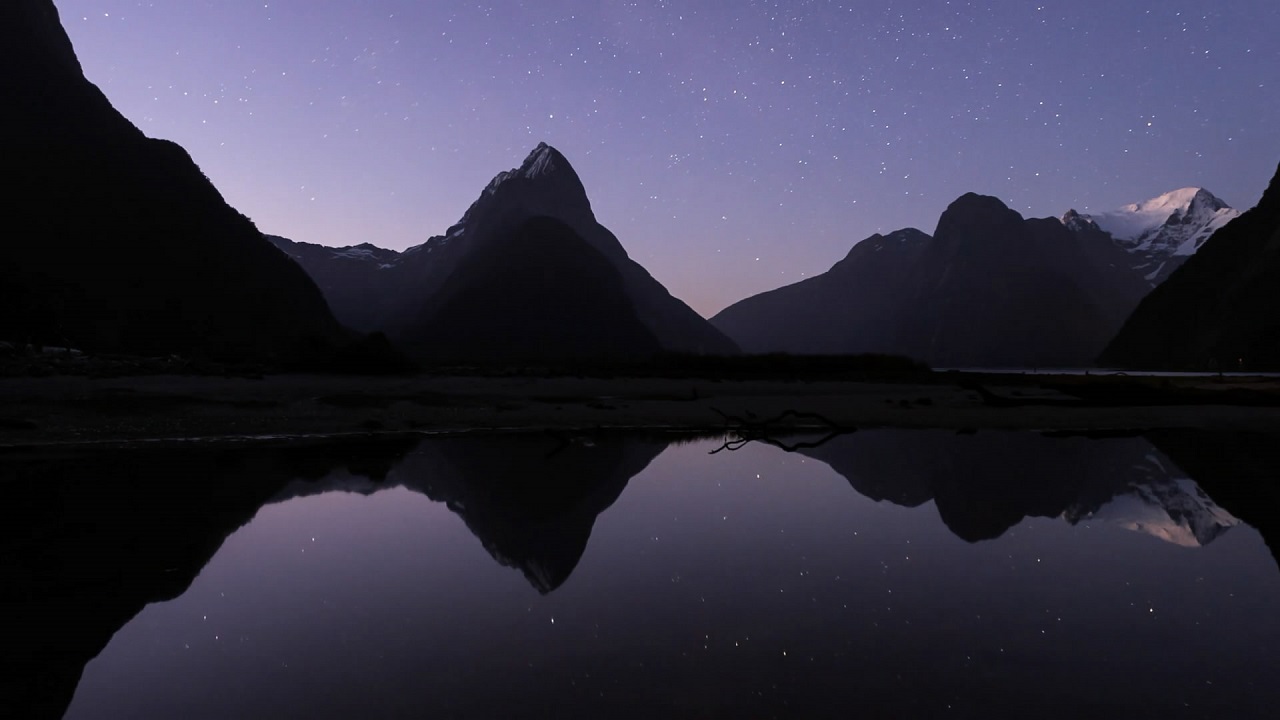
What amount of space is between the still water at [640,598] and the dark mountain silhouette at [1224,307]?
17026 cm

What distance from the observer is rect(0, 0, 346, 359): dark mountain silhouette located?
341 feet

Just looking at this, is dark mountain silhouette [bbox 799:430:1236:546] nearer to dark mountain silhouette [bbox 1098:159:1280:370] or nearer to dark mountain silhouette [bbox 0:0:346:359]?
dark mountain silhouette [bbox 0:0:346:359]

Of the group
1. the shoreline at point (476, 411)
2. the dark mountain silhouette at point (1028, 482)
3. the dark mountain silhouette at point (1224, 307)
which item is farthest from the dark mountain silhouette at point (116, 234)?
the dark mountain silhouette at point (1224, 307)

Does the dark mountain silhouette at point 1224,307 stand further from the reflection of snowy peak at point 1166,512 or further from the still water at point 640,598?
the still water at point 640,598

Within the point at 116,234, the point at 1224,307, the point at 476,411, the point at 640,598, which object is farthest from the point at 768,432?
the point at 1224,307

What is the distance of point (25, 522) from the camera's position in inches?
436

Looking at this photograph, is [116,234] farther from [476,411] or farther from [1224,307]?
[1224,307]

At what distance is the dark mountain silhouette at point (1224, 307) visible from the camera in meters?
142

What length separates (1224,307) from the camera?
517ft

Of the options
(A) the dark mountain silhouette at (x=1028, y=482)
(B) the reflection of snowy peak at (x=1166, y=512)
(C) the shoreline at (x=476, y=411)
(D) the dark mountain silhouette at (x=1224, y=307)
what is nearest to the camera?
(B) the reflection of snowy peak at (x=1166, y=512)

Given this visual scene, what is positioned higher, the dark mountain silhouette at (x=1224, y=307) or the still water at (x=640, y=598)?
the dark mountain silhouette at (x=1224, y=307)

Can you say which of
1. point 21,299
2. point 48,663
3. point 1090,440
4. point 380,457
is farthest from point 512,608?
point 21,299

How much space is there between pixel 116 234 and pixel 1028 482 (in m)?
145

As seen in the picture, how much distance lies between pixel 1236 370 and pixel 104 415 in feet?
604
